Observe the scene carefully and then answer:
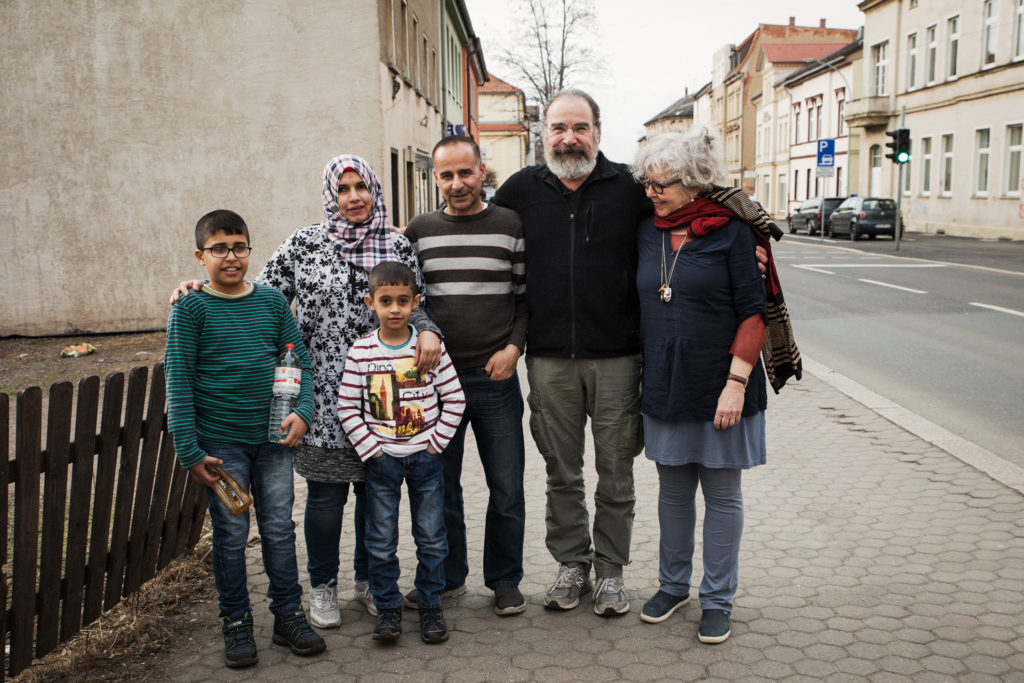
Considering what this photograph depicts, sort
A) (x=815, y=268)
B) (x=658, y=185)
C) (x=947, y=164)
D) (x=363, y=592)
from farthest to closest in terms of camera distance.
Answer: (x=947, y=164) → (x=815, y=268) → (x=363, y=592) → (x=658, y=185)

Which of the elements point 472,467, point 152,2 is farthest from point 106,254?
point 472,467

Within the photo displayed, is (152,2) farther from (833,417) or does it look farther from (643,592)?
(643,592)

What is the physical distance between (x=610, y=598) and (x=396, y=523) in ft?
3.01

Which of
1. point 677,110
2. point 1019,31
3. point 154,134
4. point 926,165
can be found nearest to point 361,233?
point 154,134

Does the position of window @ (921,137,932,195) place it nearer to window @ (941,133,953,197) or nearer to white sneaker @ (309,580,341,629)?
window @ (941,133,953,197)

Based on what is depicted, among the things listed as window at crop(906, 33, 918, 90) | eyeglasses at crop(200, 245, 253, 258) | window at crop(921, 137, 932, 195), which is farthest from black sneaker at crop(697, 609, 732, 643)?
window at crop(906, 33, 918, 90)

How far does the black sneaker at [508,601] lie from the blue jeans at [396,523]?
0.32 metres

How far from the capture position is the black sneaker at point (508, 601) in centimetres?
373

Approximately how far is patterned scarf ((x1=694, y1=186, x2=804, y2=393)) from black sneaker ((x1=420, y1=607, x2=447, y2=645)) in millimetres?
1541

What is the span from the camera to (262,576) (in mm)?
4238

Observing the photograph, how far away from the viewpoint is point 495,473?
3826 millimetres

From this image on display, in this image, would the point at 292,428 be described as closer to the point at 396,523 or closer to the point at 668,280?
the point at 396,523

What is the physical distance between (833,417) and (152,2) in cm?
1023

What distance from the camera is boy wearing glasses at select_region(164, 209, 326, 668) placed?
10.6ft
